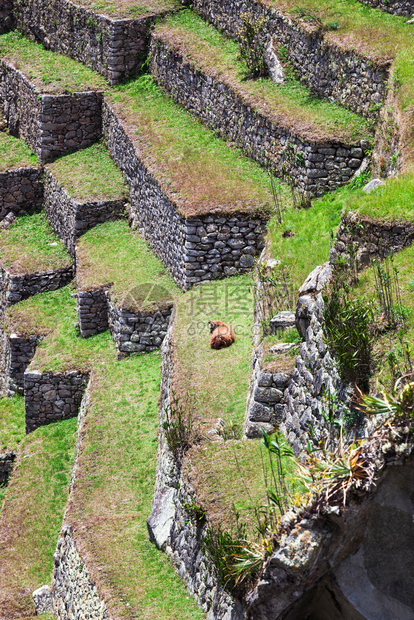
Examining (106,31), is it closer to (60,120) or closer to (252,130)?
(60,120)

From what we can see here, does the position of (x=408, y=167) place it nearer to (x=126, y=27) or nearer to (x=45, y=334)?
(x=45, y=334)

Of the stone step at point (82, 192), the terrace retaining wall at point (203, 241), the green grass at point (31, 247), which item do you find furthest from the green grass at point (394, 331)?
the green grass at point (31, 247)

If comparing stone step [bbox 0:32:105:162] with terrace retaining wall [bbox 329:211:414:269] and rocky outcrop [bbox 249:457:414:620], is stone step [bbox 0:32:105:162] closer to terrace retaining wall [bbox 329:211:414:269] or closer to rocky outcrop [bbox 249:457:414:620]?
terrace retaining wall [bbox 329:211:414:269]

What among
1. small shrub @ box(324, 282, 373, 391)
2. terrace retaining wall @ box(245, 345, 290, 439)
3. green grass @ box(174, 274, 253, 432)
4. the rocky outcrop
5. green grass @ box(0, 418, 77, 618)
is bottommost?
green grass @ box(0, 418, 77, 618)

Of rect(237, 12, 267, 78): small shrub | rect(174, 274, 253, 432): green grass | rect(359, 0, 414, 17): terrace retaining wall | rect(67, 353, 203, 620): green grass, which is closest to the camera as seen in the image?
rect(67, 353, 203, 620): green grass

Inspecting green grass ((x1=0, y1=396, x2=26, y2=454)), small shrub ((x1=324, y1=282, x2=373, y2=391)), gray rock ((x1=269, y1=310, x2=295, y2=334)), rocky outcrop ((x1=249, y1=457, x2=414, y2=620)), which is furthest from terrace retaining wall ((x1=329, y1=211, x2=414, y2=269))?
green grass ((x1=0, y1=396, x2=26, y2=454))

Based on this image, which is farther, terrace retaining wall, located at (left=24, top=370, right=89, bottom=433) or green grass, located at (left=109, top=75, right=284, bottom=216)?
terrace retaining wall, located at (left=24, top=370, right=89, bottom=433)

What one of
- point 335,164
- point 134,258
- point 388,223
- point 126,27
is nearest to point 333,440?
point 388,223
